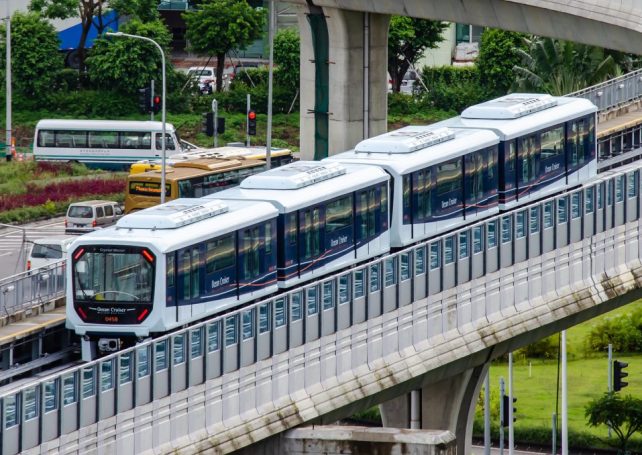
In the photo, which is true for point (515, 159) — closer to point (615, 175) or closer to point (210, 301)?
point (615, 175)

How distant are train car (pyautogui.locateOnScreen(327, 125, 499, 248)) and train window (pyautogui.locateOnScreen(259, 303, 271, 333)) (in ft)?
31.5

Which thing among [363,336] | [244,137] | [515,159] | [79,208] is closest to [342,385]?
[363,336]

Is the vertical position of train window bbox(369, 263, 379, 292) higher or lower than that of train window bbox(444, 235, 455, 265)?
lower

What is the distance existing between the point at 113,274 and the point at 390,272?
5.41 meters

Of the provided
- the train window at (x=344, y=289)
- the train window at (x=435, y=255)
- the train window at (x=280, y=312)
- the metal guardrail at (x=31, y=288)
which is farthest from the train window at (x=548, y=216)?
the metal guardrail at (x=31, y=288)

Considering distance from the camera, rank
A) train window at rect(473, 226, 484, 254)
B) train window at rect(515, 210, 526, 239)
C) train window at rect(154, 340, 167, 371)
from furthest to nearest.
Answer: train window at rect(515, 210, 526, 239) < train window at rect(473, 226, 484, 254) < train window at rect(154, 340, 167, 371)

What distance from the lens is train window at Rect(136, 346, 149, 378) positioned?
33406 millimetres

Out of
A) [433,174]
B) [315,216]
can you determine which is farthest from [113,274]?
[433,174]

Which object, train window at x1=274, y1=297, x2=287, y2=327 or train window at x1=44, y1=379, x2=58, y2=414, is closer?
train window at x1=44, y1=379, x2=58, y2=414

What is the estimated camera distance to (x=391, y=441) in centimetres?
3434

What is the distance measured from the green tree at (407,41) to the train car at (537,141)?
44876 mm

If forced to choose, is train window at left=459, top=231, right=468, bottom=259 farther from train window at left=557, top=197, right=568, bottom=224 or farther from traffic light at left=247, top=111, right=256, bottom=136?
traffic light at left=247, top=111, right=256, bottom=136

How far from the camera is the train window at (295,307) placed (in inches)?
1454

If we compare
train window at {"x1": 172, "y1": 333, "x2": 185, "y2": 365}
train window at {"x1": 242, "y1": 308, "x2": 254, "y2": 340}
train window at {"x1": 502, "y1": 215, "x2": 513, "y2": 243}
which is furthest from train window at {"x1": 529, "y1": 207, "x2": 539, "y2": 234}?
train window at {"x1": 172, "y1": 333, "x2": 185, "y2": 365}
